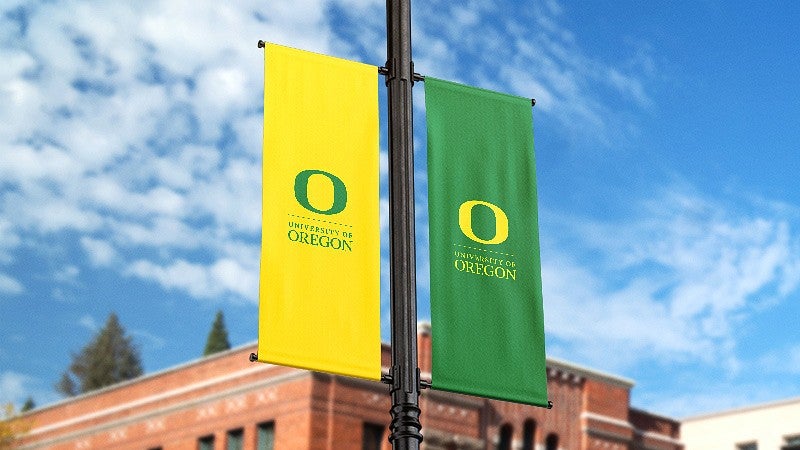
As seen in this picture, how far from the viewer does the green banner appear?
10.1 meters

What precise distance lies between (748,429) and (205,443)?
81.5 ft

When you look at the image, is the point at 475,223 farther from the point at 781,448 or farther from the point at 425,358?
the point at 781,448

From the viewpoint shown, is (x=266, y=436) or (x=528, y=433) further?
(x=528, y=433)

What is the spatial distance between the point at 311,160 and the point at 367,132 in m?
0.58

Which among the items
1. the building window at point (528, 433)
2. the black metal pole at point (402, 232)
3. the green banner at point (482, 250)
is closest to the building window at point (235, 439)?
the building window at point (528, 433)

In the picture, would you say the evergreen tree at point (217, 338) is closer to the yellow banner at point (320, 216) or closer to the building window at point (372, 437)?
the building window at point (372, 437)

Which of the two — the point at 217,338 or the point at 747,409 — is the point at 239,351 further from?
the point at 217,338

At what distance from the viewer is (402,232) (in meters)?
9.88

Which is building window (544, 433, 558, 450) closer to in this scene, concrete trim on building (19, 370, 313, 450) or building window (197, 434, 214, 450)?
concrete trim on building (19, 370, 313, 450)

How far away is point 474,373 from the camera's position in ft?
33.0

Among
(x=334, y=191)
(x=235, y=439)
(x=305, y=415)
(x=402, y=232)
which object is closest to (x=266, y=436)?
(x=235, y=439)

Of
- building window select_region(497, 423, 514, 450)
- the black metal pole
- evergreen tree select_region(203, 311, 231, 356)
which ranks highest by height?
evergreen tree select_region(203, 311, 231, 356)

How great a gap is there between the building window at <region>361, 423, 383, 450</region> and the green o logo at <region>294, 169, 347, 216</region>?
34633 millimetres

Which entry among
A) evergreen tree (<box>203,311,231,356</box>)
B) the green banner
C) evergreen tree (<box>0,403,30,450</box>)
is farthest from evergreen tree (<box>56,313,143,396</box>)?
the green banner
